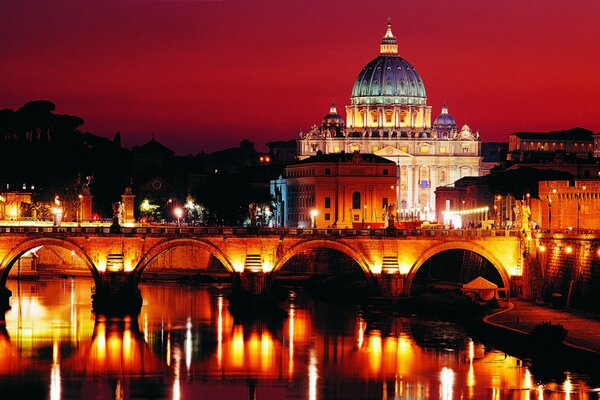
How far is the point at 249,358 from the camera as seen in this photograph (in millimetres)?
60531

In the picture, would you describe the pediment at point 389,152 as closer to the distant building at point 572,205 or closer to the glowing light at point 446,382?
the distant building at point 572,205

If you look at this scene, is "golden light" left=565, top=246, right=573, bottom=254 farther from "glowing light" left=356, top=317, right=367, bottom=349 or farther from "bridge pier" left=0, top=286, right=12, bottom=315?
"bridge pier" left=0, top=286, right=12, bottom=315

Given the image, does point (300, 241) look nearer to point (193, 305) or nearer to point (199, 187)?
point (193, 305)

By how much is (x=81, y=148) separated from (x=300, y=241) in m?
63.7

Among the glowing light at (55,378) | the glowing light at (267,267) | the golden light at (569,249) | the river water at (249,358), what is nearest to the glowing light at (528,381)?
the river water at (249,358)

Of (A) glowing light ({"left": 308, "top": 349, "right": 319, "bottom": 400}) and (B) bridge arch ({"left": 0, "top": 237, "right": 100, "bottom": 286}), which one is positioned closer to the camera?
(A) glowing light ({"left": 308, "top": 349, "right": 319, "bottom": 400})

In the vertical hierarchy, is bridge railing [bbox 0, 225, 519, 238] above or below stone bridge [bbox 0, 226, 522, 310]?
above

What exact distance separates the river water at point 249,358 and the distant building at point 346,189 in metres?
62.8

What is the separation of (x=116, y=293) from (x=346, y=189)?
219 feet

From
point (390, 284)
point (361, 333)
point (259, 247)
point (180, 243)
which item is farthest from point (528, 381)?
point (180, 243)

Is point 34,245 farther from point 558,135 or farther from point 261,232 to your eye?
point 558,135

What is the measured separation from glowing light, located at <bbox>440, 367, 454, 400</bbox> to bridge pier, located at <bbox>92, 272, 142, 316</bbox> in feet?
71.4

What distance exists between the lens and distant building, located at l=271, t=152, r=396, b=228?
140250mm

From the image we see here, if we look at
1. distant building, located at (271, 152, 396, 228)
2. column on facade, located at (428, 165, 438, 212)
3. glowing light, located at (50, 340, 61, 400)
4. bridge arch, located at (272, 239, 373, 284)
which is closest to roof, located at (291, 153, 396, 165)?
distant building, located at (271, 152, 396, 228)
